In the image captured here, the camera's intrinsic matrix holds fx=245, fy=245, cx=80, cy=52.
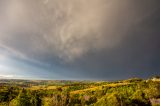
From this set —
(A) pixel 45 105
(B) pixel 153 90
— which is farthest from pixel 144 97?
(A) pixel 45 105

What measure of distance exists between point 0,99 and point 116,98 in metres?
106

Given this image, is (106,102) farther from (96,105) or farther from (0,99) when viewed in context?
(0,99)

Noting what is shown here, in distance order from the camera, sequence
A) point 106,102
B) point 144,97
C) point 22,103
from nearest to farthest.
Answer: point 22,103 → point 106,102 → point 144,97

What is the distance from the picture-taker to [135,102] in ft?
499

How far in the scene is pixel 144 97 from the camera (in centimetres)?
17500

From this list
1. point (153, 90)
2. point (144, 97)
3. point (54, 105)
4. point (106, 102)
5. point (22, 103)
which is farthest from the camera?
point (153, 90)

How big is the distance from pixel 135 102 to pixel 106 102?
20783mm

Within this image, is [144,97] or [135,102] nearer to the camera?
[135,102]

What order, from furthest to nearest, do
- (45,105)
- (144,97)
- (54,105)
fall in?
(144,97) < (45,105) < (54,105)

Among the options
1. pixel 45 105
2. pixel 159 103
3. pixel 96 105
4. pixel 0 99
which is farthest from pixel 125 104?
pixel 0 99

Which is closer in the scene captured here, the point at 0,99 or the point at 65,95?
the point at 65,95

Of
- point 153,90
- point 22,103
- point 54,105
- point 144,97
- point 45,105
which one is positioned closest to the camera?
point 54,105

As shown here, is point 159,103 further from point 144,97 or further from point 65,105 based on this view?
point 65,105

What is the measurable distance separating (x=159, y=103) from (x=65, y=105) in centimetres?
6580
